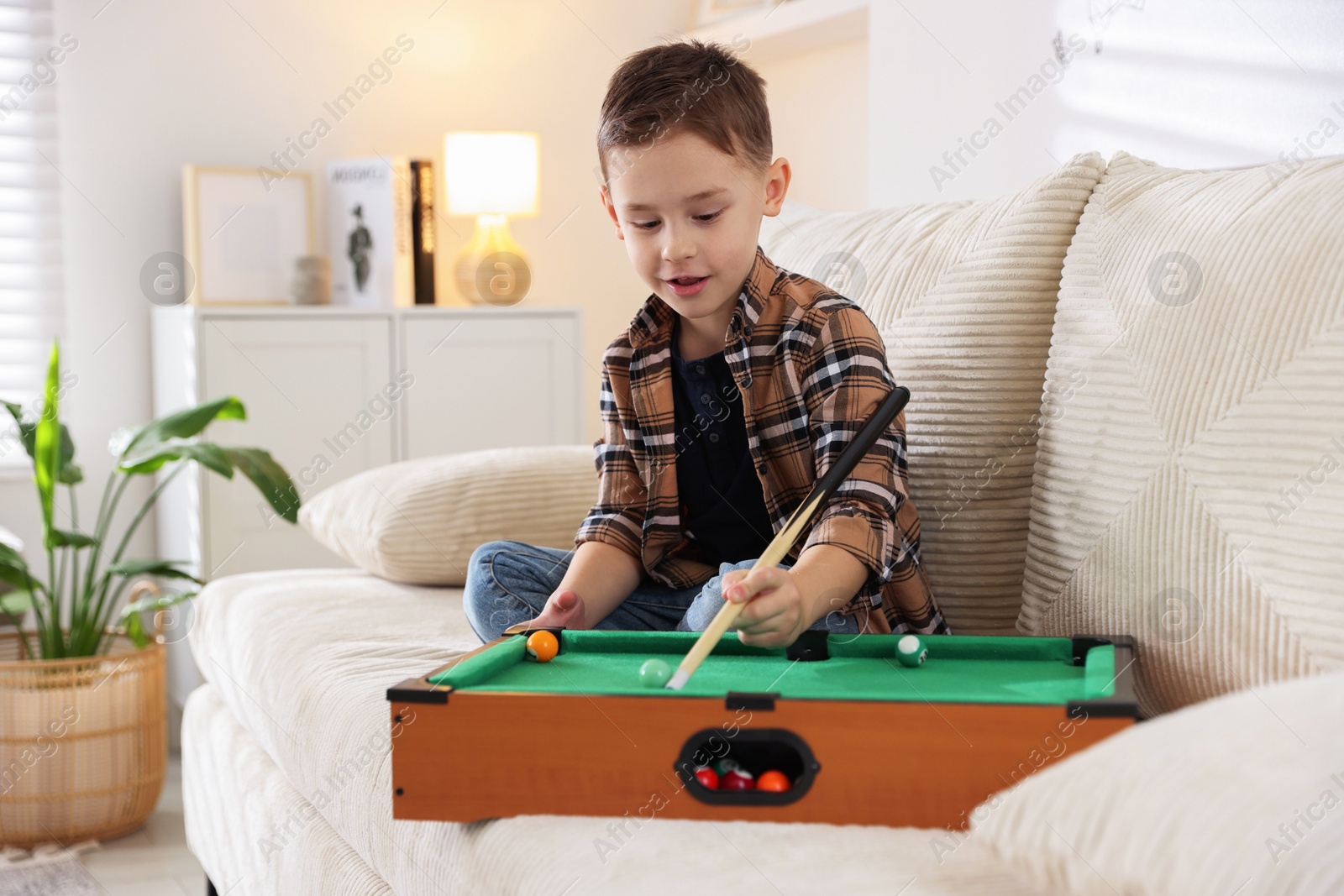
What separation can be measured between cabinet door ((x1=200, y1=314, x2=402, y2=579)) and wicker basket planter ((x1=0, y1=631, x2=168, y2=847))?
14.4 inches

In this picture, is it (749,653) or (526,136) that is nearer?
(749,653)

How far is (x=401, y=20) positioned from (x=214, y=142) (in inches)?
21.0

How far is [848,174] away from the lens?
266 cm

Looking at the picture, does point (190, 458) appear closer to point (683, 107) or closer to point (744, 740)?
point (683, 107)

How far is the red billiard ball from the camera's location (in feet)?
2.34

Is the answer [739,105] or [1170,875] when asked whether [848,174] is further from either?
[1170,875]

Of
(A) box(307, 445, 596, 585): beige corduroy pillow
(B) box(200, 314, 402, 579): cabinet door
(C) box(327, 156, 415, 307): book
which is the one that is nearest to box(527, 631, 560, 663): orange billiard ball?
(A) box(307, 445, 596, 585): beige corduroy pillow

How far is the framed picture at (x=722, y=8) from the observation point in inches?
106

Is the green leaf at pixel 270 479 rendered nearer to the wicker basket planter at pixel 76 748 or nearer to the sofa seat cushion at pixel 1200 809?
the wicker basket planter at pixel 76 748

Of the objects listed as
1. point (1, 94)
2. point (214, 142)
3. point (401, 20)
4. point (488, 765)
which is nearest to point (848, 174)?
point (401, 20)

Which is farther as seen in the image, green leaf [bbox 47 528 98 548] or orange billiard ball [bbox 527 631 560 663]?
green leaf [bbox 47 528 98 548]

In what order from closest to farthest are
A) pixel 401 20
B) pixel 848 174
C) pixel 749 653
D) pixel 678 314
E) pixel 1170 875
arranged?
pixel 1170 875 → pixel 749 653 → pixel 678 314 → pixel 848 174 → pixel 401 20

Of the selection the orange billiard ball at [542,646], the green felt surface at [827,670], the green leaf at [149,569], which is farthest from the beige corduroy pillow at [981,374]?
the green leaf at [149,569]

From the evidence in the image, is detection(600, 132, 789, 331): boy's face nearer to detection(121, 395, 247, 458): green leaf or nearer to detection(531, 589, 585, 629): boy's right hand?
detection(531, 589, 585, 629): boy's right hand
